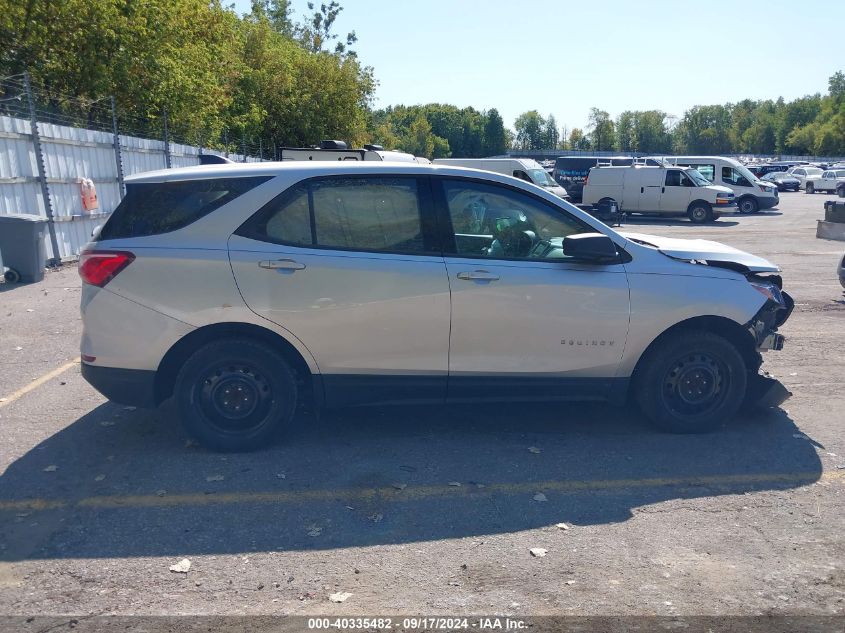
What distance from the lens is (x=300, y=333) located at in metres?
5.13

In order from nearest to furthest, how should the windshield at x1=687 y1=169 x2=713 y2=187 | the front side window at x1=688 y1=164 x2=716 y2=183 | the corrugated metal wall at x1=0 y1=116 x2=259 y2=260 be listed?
the corrugated metal wall at x1=0 y1=116 x2=259 y2=260 → the windshield at x1=687 y1=169 x2=713 y2=187 → the front side window at x1=688 y1=164 x2=716 y2=183

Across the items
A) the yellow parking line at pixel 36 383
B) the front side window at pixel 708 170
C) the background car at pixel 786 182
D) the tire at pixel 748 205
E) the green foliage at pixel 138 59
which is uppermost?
the green foliage at pixel 138 59

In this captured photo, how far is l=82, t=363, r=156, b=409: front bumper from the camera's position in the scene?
5.12 meters

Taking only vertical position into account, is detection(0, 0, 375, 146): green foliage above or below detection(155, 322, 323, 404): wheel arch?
above

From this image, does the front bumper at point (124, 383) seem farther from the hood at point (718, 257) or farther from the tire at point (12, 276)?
the tire at point (12, 276)

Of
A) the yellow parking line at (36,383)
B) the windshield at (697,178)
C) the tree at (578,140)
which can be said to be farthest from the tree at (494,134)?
the yellow parking line at (36,383)

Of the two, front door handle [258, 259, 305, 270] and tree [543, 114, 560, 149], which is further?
tree [543, 114, 560, 149]

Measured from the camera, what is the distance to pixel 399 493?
470 cm

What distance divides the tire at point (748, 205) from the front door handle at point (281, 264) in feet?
98.3

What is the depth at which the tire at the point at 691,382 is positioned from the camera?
5496 mm

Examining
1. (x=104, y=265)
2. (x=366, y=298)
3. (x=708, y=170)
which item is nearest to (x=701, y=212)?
(x=708, y=170)

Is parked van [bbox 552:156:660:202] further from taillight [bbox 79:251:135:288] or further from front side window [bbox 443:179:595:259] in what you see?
taillight [bbox 79:251:135:288]

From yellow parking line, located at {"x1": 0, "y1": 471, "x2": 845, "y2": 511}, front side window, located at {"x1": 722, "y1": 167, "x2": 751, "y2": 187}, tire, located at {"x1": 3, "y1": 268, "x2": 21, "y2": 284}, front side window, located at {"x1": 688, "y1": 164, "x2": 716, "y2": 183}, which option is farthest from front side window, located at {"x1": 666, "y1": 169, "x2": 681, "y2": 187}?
yellow parking line, located at {"x1": 0, "y1": 471, "x2": 845, "y2": 511}

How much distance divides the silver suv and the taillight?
0.01 m
